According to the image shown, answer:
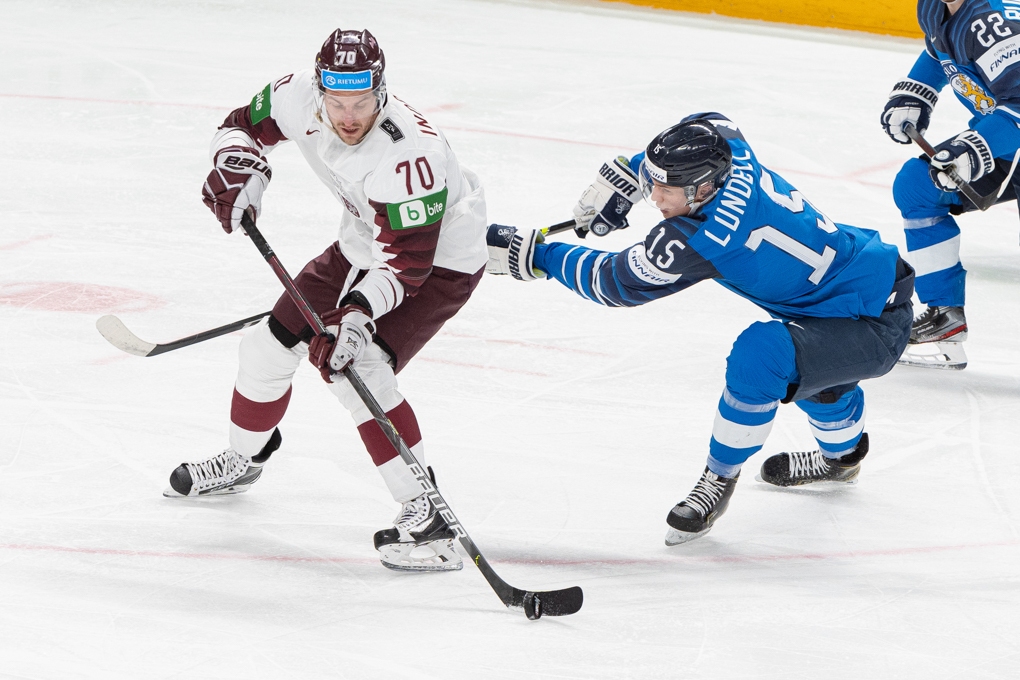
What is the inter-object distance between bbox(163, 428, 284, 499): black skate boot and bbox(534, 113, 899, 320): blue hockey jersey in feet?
2.77

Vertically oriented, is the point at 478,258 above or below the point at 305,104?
below

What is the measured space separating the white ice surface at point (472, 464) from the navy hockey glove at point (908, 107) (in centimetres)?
74

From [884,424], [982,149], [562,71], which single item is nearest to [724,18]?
[562,71]

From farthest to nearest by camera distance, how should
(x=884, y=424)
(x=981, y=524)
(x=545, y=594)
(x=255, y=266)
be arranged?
(x=255, y=266) → (x=884, y=424) → (x=981, y=524) → (x=545, y=594)

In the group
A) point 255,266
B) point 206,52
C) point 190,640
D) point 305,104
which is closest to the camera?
point 190,640

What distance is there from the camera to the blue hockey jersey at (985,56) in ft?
11.1

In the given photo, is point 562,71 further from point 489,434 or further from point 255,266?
point 489,434

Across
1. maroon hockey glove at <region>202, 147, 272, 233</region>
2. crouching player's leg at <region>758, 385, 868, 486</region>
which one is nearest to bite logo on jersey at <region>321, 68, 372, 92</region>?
maroon hockey glove at <region>202, 147, 272, 233</region>

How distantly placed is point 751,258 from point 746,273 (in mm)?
45

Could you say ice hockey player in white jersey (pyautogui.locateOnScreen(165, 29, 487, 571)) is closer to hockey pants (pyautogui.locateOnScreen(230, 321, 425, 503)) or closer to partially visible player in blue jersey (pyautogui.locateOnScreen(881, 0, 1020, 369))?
hockey pants (pyautogui.locateOnScreen(230, 321, 425, 503))

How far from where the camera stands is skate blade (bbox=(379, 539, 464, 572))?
240 centimetres

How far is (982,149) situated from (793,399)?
4.69 feet

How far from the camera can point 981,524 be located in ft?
9.05

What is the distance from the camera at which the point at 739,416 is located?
254 cm
